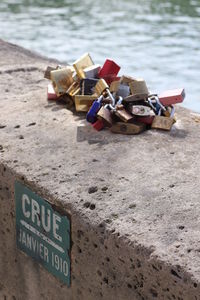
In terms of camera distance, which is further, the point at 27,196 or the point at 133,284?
the point at 27,196

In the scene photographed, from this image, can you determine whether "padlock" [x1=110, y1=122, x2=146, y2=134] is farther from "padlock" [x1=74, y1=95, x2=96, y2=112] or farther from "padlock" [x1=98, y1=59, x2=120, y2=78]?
"padlock" [x1=98, y1=59, x2=120, y2=78]

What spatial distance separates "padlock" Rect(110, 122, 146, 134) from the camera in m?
1.55

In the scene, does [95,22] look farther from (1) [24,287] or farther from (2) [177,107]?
(1) [24,287]

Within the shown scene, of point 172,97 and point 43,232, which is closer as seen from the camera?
point 43,232

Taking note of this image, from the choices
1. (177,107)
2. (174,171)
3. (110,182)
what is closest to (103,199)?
(110,182)

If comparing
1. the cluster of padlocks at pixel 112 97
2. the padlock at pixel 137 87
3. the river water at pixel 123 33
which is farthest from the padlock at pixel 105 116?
the river water at pixel 123 33

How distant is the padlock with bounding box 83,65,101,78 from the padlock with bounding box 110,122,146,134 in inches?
10.3

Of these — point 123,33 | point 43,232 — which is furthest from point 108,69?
point 123,33

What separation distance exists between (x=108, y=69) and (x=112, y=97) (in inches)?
6.9

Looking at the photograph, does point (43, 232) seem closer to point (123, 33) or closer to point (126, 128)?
point (126, 128)

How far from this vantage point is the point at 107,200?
4.16ft

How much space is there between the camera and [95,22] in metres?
5.86

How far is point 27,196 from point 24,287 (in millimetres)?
252

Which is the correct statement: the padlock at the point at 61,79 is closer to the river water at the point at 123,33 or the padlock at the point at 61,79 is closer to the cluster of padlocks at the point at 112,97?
the cluster of padlocks at the point at 112,97
